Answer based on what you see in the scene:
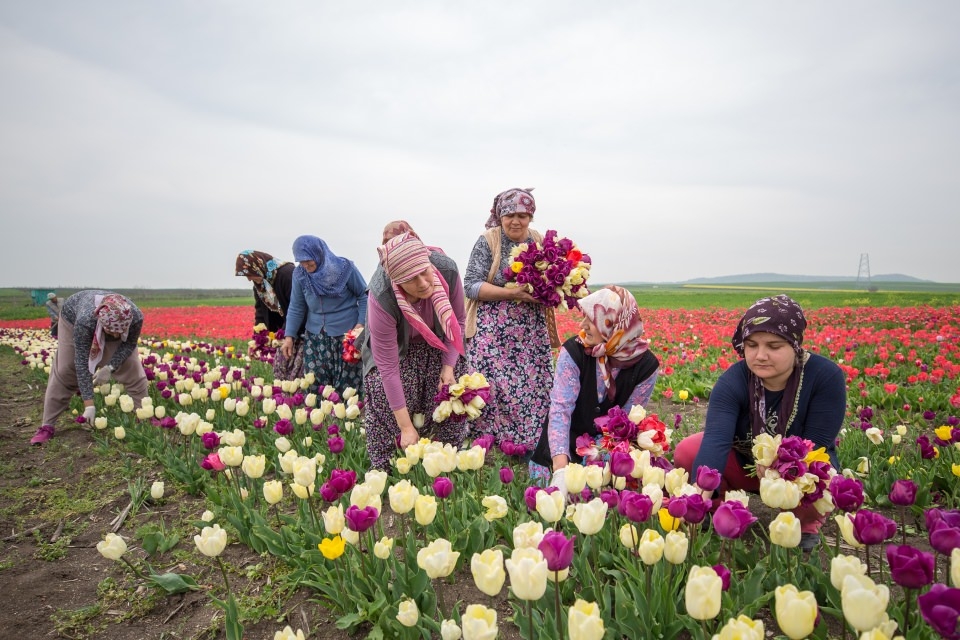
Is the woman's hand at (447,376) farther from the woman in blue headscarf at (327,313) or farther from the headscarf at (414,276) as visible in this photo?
the woman in blue headscarf at (327,313)

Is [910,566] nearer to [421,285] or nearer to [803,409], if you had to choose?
[803,409]

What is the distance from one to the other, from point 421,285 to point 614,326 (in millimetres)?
1194

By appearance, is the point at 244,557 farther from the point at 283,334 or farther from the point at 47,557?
the point at 283,334

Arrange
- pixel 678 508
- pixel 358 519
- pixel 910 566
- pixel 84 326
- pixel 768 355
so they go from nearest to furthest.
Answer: pixel 910 566, pixel 678 508, pixel 358 519, pixel 768 355, pixel 84 326

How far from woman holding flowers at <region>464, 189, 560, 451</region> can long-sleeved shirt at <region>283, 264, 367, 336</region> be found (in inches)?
63.1

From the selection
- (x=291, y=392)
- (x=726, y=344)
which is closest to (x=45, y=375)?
(x=291, y=392)

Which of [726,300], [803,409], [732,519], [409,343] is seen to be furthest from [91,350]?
[726,300]

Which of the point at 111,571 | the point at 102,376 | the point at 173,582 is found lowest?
the point at 111,571

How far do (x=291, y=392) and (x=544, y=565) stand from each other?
180 inches

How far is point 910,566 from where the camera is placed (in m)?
1.34

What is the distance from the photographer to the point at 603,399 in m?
3.43

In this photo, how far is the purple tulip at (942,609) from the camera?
3.73ft

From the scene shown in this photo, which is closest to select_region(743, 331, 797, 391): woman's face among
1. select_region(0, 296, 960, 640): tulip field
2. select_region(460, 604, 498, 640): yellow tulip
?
select_region(0, 296, 960, 640): tulip field

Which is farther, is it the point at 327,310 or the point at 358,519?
the point at 327,310
